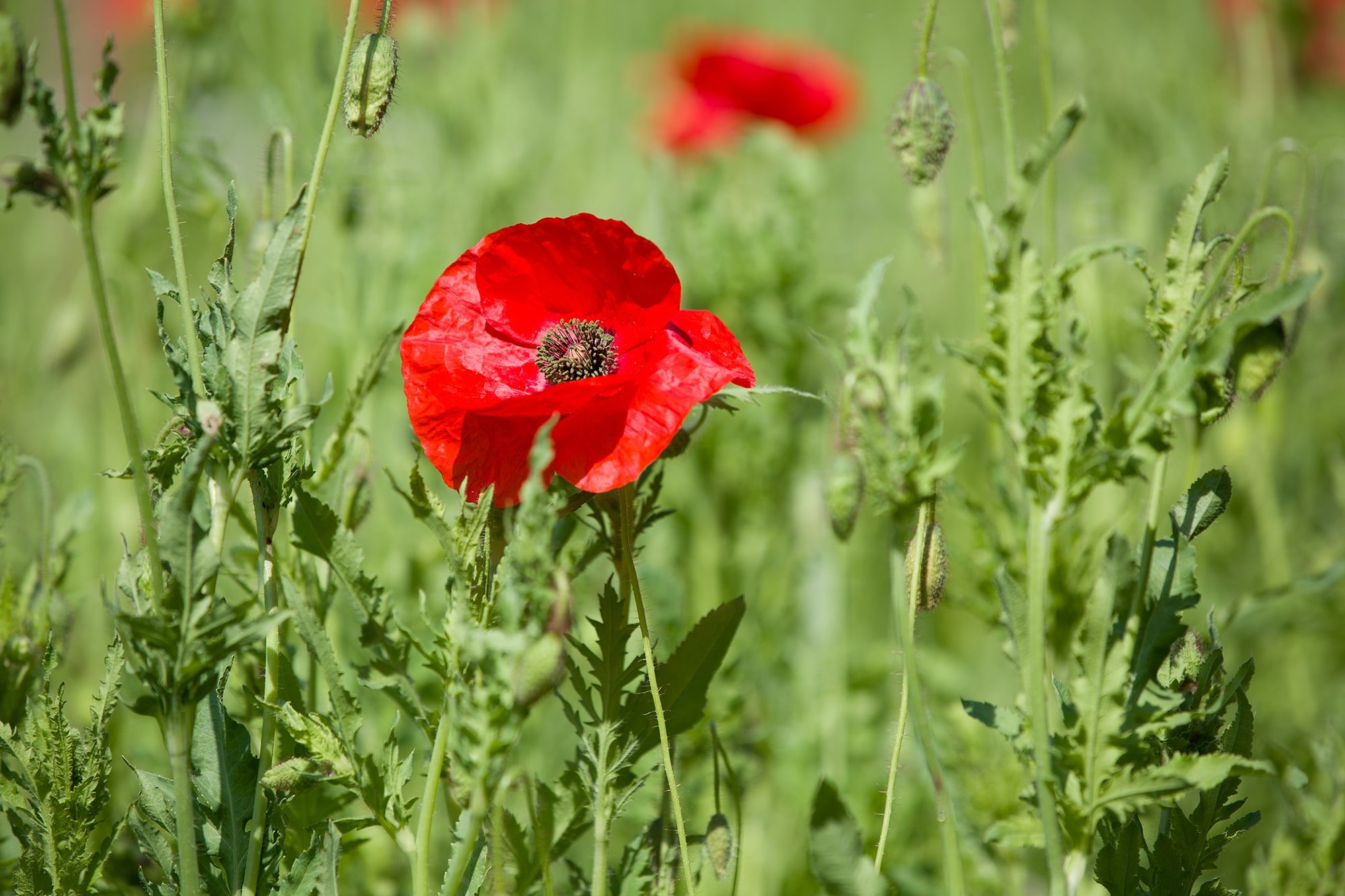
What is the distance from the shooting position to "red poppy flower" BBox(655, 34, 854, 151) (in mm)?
2738

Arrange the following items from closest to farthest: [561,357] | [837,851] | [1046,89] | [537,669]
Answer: [537,669] → [837,851] → [561,357] → [1046,89]

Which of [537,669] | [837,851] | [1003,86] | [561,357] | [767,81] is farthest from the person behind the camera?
[767,81]

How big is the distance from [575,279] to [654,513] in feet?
0.75

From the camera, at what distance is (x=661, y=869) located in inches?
36.7

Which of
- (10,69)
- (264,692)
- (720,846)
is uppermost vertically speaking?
(10,69)

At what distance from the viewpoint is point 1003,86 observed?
882mm

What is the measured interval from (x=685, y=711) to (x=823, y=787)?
0.22 m

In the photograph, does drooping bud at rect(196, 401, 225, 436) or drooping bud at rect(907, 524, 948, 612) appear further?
drooping bud at rect(907, 524, 948, 612)

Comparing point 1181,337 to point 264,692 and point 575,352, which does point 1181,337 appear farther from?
point 264,692

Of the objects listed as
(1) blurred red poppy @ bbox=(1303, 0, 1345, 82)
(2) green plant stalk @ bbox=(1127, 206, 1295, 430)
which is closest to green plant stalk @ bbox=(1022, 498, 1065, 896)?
(2) green plant stalk @ bbox=(1127, 206, 1295, 430)

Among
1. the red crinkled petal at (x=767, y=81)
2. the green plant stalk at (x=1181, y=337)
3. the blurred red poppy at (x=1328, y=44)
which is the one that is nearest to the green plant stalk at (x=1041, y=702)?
the green plant stalk at (x=1181, y=337)

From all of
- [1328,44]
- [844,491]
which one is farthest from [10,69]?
[1328,44]

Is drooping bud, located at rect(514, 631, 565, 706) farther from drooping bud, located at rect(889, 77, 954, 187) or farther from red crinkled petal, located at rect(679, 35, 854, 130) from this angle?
red crinkled petal, located at rect(679, 35, 854, 130)

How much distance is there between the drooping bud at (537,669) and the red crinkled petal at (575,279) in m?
0.33
